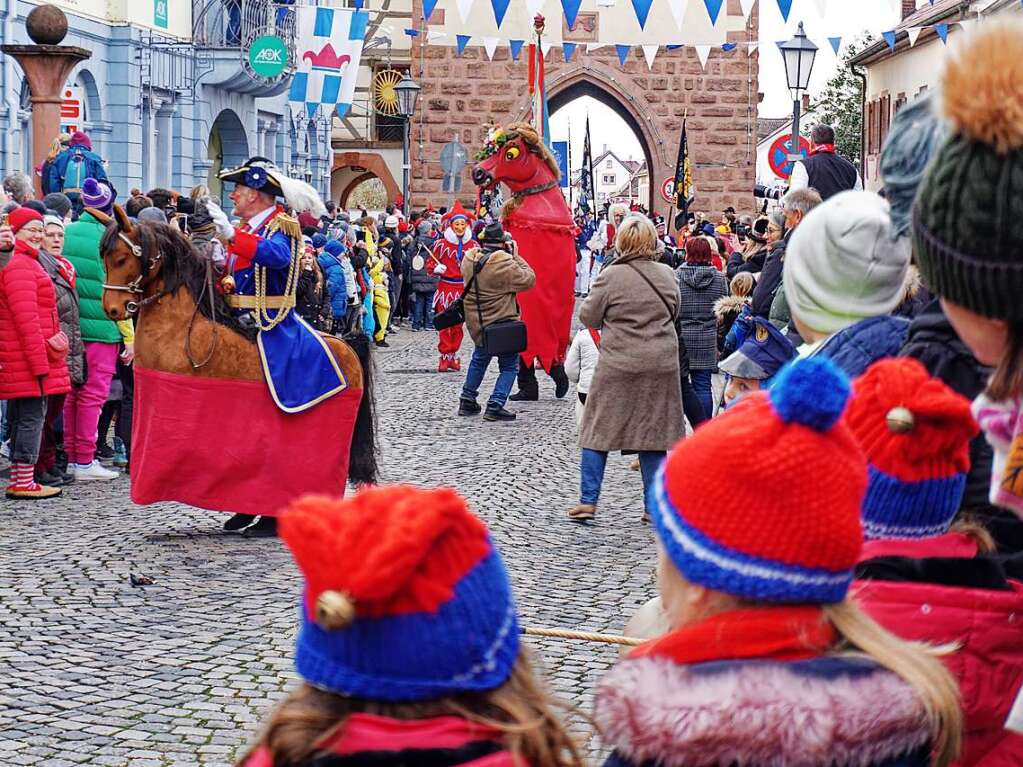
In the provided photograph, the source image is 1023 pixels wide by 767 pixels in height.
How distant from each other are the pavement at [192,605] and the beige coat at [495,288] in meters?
2.96

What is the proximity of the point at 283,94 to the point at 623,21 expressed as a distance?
9425 millimetres

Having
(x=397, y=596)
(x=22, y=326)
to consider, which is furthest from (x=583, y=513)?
(x=397, y=596)

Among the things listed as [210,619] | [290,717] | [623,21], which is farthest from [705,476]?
[623,21]

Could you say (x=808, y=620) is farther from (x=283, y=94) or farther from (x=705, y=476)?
(x=283, y=94)

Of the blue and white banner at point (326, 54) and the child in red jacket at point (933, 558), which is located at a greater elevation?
the blue and white banner at point (326, 54)

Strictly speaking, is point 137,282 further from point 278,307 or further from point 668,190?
point 668,190

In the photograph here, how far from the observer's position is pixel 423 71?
39.2 m

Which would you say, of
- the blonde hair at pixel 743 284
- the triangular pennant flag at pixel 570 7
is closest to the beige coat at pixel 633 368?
the blonde hair at pixel 743 284

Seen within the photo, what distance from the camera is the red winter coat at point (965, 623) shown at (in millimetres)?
2846

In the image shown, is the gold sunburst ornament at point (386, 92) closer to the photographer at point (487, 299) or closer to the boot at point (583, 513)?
the photographer at point (487, 299)

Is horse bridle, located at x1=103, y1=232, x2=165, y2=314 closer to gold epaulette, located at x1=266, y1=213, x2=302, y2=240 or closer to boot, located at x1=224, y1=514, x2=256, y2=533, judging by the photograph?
gold epaulette, located at x1=266, y1=213, x2=302, y2=240

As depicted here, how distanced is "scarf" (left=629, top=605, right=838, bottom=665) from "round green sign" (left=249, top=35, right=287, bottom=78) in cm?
2393

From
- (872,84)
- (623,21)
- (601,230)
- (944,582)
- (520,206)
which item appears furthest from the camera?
(872,84)

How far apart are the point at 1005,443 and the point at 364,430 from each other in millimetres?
6381
